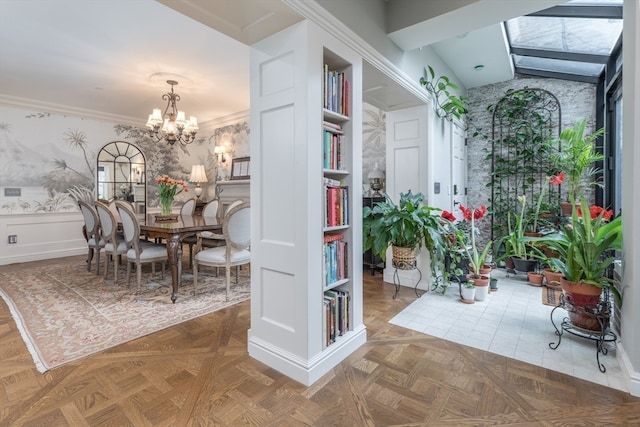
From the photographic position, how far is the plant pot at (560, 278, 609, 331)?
1.95 metres

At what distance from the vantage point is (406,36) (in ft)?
8.14

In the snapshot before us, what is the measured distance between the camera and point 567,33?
3.34 meters

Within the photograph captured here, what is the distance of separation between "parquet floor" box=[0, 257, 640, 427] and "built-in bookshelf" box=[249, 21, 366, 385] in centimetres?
18

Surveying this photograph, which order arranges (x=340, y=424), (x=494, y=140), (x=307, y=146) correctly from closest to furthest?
(x=340, y=424) → (x=307, y=146) → (x=494, y=140)

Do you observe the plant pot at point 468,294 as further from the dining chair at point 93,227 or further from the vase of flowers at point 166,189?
the dining chair at point 93,227

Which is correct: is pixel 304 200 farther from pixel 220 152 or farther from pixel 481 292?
pixel 220 152

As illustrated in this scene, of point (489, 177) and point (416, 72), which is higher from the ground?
point (416, 72)

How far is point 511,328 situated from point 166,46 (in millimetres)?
4212

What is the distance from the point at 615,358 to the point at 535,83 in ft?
12.7

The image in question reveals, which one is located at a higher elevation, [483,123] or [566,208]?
[483,123]

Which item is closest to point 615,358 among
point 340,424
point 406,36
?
point 340,424

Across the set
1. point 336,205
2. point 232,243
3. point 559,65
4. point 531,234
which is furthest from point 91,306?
point 559,65

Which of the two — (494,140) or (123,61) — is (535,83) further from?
(123,61)

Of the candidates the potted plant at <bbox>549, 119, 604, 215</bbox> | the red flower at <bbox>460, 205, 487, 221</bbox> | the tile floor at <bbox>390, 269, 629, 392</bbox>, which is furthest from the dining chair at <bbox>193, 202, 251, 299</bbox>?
the potted plant at <bbox>549, 119, 604, 215</bbox>
